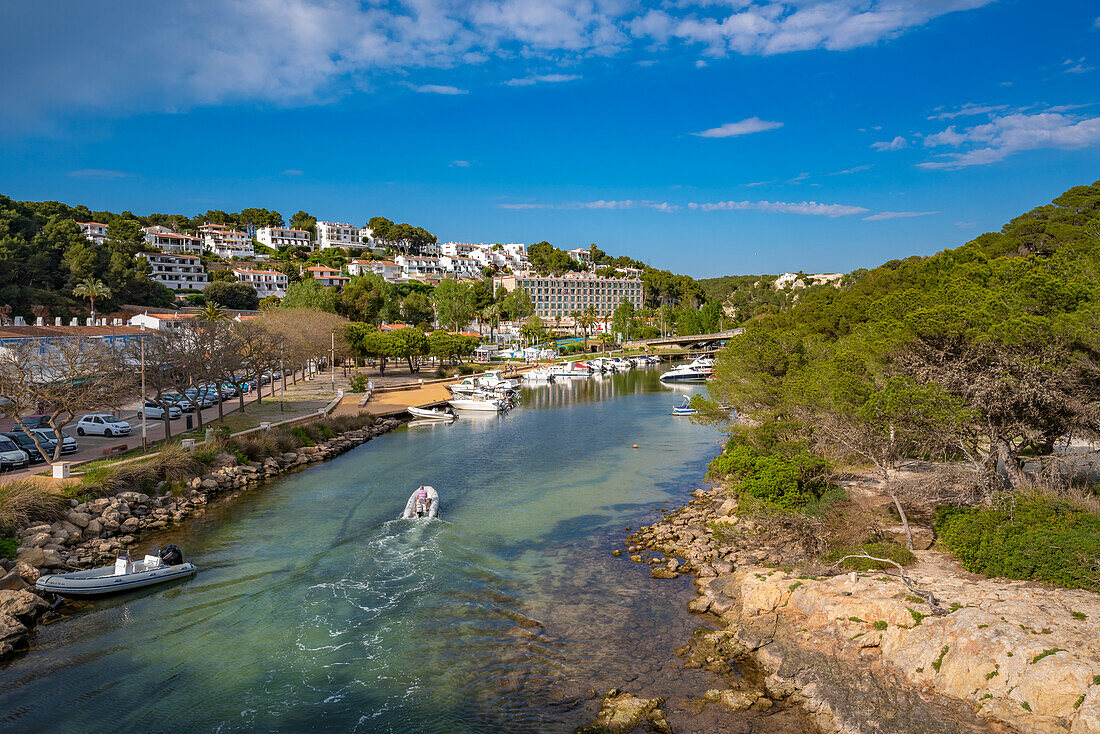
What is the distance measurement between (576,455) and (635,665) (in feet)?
76.5

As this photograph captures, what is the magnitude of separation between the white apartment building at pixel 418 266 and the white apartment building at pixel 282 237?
23482 millimetres

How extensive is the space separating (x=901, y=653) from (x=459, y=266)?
161 metres

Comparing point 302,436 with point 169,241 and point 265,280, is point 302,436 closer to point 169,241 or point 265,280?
point 265,280

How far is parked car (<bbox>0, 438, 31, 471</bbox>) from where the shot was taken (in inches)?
984

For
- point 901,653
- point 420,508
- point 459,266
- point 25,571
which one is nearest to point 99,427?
point 25,571

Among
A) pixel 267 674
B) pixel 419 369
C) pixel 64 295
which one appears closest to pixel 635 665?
pixel 267 674

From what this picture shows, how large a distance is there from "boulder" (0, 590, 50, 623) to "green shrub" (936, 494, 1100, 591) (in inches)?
910

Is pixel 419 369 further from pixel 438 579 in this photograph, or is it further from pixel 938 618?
pixel 938 618

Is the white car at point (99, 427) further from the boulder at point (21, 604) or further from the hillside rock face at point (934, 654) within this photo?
the hillside rock face at point (934, 654)

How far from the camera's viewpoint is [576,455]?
37.1 metres

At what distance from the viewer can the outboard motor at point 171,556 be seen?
62.4 ft

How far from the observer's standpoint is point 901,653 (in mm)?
12422

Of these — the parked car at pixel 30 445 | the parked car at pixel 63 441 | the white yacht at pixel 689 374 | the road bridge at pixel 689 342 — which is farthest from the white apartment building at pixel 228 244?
the parked car at pixel 30 445

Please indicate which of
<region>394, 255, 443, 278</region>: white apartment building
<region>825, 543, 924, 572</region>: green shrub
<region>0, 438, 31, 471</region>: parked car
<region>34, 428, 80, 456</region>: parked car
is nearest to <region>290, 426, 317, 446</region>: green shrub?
<region>34, 428, 80, 456</region>: parked car
